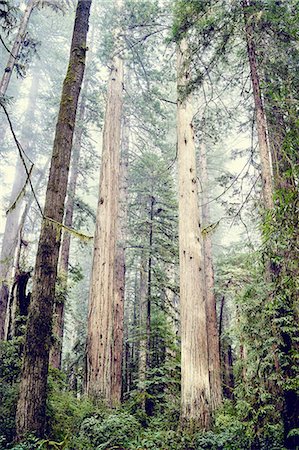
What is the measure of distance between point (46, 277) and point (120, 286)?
7.17 m

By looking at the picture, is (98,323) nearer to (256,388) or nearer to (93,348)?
(93,348)

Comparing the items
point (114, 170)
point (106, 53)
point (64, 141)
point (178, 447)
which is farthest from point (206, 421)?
point (106, 53)

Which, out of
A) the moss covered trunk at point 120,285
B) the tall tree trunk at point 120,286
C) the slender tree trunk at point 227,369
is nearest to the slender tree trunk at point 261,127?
the tall tree trunk at point 120,286

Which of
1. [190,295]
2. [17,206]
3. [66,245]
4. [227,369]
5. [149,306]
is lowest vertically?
[227,369]

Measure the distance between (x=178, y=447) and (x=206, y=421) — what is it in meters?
1.12

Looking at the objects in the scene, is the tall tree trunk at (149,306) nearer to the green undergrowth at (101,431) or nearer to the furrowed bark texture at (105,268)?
the furrowed bark texture at (105,268)

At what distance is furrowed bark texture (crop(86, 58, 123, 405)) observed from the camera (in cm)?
792

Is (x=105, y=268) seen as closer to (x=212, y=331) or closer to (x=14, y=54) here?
(x=212, y=331)

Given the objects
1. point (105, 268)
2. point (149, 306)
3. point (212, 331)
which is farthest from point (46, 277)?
point (212, 331)

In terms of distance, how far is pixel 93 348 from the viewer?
8.11 m

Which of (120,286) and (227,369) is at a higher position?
(120,286)

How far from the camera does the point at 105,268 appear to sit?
8984mm

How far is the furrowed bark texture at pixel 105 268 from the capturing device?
26.0 ft

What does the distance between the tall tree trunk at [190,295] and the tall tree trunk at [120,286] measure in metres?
2.61
